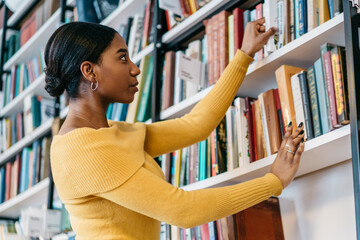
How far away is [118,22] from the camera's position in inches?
A: 106

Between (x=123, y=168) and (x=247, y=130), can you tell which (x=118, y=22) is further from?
(x=123, y=168)

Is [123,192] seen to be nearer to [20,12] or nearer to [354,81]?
[354,81]

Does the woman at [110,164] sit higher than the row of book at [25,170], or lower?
lower

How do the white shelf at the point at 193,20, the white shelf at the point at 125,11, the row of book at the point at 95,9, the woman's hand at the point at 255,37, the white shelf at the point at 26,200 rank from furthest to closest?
the white shelf at the point at 26,200 < the row of book at the point at 95,9 < the white shelf at the point at 125,11 < the white shelf at the point at 193,20 < the woman's hand at the point at 255,37

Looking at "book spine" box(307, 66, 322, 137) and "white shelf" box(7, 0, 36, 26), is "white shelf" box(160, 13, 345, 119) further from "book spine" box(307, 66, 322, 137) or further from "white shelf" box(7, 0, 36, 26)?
"white shelf" box(7, 0, 36, 26)

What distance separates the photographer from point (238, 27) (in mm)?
1886

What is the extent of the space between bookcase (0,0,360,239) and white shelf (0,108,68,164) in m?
0.80

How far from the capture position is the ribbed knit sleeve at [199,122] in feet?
5.20

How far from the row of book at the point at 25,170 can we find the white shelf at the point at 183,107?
1.09 metres

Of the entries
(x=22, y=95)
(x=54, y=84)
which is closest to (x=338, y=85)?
(x=54, y=84)

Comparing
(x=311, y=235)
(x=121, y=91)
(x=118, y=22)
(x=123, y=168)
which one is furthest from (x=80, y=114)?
(x=118, y=22)

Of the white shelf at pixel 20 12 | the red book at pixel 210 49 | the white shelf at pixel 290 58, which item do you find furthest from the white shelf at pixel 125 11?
the white shelf at pixel 20 12

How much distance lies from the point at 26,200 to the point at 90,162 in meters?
2.01

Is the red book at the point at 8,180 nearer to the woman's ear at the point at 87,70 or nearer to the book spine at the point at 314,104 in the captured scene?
the woman's ear at the point at 87,70
